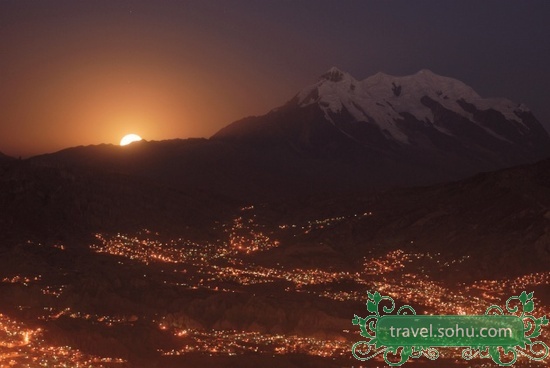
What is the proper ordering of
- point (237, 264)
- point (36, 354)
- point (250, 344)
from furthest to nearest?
point (237, 264)
point (250, 344)
point (36, 354)

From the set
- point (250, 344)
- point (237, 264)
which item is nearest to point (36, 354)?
point (250, 344)

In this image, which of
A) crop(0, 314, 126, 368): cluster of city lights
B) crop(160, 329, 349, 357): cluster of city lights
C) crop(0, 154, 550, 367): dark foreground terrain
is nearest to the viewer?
crop(0, 314, 126, 368): cluster of city lights

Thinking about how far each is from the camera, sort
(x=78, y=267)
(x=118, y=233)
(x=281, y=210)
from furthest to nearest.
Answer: (x=281, y=210) → (x=118, y=233) → (x=78, y=267)

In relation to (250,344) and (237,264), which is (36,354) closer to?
(250,344)

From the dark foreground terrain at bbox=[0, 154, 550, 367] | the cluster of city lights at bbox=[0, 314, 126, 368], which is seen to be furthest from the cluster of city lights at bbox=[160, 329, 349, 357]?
the cluster of city lights at bbox=[0, 314, 126, 368]

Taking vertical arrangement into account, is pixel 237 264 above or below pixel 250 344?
above

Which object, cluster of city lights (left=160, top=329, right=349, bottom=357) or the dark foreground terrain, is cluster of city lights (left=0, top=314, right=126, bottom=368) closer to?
the dark foreground terrain

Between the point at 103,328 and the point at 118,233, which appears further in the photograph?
the point at 118,233

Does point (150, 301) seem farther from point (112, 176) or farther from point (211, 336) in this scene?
point (112, 176)

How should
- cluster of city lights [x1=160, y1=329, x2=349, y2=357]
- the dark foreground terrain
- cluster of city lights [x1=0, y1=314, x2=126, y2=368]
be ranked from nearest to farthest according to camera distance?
cluster of city lights [x1=0, y1=314, x2=126, y2=368] → cluster of city lights [x1=160, y1=329, x2=349, y2=357] → the dark foreground terrain

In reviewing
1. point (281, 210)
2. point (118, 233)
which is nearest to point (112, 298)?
point (118, 233)

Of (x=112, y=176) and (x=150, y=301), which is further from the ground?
(x=112, y=176)
